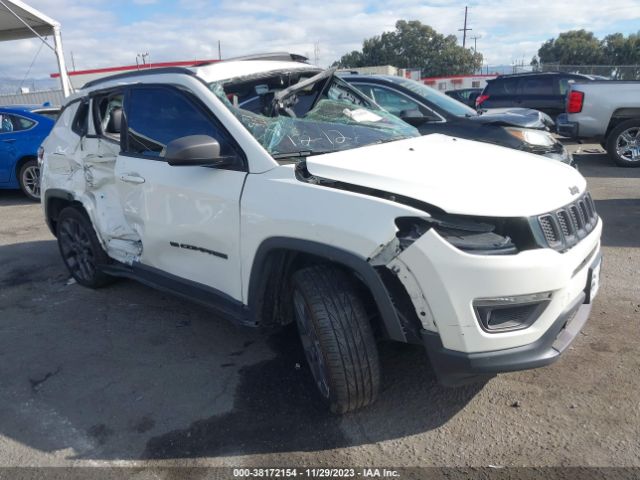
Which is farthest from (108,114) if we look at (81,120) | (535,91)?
(535,91)

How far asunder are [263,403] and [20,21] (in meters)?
15.2

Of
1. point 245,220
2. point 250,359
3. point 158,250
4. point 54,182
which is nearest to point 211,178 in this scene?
point 245,220

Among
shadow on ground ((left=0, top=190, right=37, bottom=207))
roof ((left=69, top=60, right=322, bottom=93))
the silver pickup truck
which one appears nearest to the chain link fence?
the silver pickup truck

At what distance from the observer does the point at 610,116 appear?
975 centimetres

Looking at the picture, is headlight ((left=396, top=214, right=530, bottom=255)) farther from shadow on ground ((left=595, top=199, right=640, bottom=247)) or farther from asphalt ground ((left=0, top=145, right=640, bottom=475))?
shadow on ground ((left=595, top=199, right=640, bottom=247))

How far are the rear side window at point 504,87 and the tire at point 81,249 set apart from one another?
12.5m

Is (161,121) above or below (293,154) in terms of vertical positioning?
above

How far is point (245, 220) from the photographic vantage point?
2.98 m

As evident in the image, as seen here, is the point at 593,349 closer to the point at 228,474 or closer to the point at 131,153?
the point at 228,474

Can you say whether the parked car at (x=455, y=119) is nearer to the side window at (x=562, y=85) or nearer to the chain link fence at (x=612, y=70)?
the side window at (x=562, y=85)

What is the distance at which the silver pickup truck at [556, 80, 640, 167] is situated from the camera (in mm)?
9617

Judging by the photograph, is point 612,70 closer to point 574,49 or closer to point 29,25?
point 29,25

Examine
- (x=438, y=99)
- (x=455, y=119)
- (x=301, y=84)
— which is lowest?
(x=455, y=119)

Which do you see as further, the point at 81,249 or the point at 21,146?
the point at 21,146
